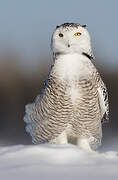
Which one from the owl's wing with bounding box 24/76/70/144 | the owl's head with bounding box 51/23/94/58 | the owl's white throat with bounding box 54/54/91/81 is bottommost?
the owl's wing with bounding box 24/76/70/144

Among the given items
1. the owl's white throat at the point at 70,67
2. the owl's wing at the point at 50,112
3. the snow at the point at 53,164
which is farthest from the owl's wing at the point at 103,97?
the snow at the point at 53,164

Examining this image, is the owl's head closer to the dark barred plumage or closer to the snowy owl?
the snowy owl

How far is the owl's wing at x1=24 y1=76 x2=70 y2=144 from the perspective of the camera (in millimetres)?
5672

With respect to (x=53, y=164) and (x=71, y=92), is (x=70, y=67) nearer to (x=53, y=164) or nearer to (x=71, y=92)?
(x=71, y=92)

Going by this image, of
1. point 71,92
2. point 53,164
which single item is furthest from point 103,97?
point 53,164

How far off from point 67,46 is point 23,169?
2.21m

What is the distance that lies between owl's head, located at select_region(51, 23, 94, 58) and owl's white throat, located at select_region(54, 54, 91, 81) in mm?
66

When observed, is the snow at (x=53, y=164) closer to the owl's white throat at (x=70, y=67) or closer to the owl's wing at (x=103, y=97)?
the owl's white throat at (x=70, y=67)

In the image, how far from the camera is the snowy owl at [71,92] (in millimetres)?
5645

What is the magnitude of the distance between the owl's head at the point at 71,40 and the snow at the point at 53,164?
1.58 m

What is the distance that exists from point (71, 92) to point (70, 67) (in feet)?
0.77

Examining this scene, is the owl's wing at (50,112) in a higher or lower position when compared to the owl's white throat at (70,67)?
lower

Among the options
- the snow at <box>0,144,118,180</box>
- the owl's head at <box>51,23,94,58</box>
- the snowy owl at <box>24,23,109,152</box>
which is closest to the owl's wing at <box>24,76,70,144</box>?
the snowy owl at <box>24,23,109,152</box>

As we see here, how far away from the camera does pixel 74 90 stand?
222 inches
